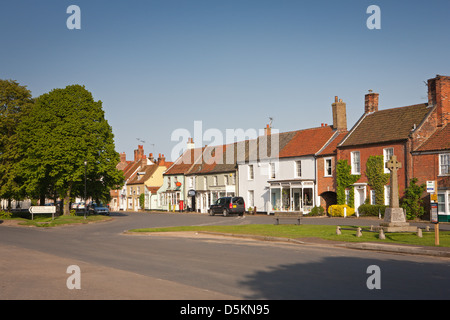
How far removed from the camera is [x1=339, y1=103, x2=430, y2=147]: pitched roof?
135 feet

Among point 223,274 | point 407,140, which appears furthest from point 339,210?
point 223,274

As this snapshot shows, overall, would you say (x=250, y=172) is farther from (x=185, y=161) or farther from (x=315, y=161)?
(x=185, y=161)

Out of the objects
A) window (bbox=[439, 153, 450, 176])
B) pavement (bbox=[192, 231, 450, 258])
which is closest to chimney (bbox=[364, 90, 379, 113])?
window (bbox=[439, 153, 450, 176])

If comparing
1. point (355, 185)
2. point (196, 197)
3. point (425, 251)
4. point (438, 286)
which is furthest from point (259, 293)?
point (196, 197)

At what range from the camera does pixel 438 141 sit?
3853 centimetres

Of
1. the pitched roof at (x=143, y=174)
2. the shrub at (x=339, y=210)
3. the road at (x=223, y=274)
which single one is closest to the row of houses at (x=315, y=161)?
the shrub at (x=339, y=210)

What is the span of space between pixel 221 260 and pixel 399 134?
30.6 meters

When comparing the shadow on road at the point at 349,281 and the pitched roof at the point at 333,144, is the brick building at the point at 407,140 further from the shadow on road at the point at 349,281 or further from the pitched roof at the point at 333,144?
the shadow on road at the point at 349,281

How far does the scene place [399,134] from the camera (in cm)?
4131

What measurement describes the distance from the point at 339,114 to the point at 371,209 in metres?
12.9

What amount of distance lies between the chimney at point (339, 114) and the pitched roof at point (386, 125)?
3401mm

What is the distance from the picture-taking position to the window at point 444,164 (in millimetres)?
37125

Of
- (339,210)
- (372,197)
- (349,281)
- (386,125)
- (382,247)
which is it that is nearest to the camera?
(349,281)
